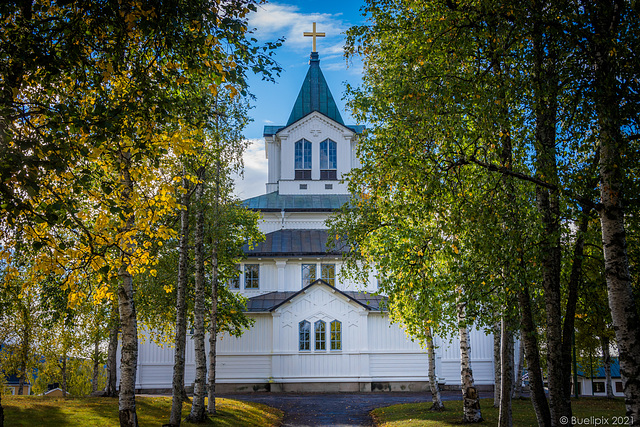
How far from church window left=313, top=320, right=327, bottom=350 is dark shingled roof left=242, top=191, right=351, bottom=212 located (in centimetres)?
950


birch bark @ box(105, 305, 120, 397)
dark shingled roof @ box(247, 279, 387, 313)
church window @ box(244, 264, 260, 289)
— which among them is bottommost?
birch bark @ box(105, 305, 120, 397)

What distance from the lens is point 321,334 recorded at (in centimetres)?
3130

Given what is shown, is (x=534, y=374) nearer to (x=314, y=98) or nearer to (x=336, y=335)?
(x=336, y=335)

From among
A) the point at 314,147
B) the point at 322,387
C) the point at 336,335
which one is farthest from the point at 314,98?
the point at 322,387

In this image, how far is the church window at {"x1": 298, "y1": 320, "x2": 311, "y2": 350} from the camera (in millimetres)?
31203

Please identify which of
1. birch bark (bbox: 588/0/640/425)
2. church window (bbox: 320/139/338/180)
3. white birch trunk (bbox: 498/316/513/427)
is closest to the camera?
birch bark (bbox: 588/0/640/425)

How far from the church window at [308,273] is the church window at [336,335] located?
3.96 metres

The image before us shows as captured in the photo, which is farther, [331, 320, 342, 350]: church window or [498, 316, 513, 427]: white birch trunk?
[331, 320, 342, 350]: church window

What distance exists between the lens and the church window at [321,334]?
31.2 meters

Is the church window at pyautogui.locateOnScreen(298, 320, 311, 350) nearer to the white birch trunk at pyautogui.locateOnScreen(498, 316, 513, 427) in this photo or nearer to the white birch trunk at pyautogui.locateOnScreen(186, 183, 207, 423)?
the white birch trunk at pyautogui.locateOnScreen(186, 183, 207, 423)

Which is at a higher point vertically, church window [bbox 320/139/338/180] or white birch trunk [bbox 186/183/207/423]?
church window [bbox 320/139/338/180]

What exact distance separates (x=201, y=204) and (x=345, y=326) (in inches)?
685

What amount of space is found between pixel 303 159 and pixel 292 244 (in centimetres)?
837

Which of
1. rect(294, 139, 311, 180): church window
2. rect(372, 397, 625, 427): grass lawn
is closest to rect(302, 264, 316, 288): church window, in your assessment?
rect(294, 139, 311, 180): church window
